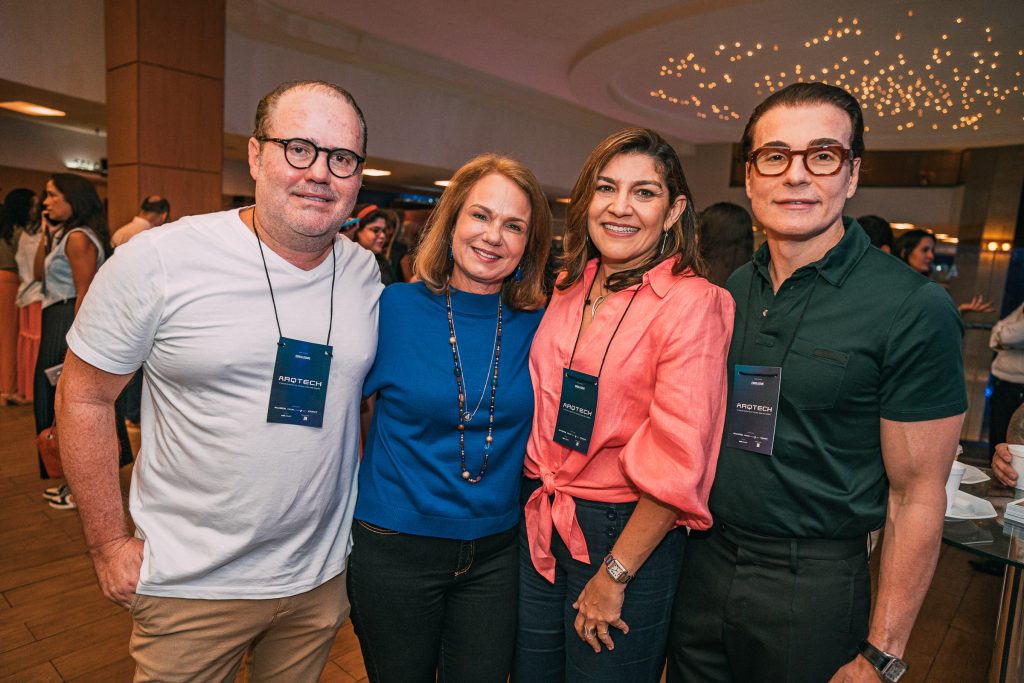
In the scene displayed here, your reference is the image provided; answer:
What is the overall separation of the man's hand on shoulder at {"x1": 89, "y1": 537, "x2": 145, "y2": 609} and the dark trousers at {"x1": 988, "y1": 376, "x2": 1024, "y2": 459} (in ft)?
15.2


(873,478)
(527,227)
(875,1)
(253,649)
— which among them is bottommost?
(253,649)

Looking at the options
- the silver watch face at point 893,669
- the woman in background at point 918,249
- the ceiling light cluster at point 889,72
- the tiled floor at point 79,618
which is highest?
the ceiling light cluster at point 889,72

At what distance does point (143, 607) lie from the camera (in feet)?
4.29

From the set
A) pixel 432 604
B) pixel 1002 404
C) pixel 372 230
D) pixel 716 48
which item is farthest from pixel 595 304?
pixel 716 48

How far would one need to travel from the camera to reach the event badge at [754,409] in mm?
1293

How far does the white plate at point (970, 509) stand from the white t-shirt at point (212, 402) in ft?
5.26

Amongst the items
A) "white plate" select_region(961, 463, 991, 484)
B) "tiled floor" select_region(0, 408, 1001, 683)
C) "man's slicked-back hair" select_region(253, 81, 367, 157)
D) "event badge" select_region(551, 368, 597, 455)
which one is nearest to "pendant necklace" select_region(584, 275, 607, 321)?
"event badge" select_region(551, 368, 597, 455)

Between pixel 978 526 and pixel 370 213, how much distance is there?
14.3 feet

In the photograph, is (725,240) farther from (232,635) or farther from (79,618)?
(79,618)

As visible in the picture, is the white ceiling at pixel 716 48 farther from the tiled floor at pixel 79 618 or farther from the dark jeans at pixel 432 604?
the dark jeans at pixel 432 604

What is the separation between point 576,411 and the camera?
1.40 metres

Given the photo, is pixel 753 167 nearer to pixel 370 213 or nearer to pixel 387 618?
pixel 387 618

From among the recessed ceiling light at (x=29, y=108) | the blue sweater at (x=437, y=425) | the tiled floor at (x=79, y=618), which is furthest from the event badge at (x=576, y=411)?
the recessed ceiling light at (x=29, y=108)

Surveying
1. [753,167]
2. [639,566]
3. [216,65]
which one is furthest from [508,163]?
[216,65]
